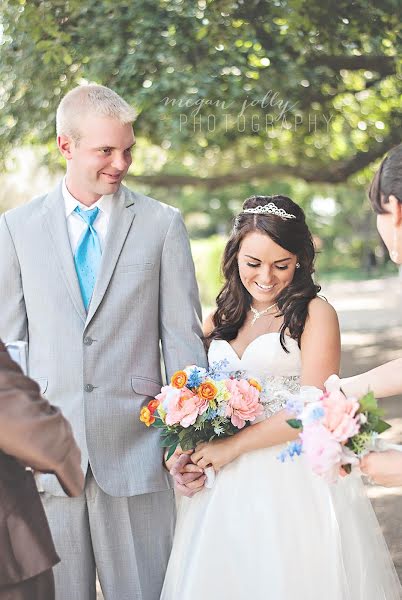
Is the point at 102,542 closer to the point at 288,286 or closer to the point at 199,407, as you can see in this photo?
the point at 199,407

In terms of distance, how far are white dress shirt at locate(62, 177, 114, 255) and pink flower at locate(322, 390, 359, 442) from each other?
55.0 inches

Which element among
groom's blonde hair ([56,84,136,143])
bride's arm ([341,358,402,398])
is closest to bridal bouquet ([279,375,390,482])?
bride's arm ([341,358,402,398])

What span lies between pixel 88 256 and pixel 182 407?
2.41 feet

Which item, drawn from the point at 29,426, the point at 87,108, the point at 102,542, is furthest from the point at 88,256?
the point at 29,426

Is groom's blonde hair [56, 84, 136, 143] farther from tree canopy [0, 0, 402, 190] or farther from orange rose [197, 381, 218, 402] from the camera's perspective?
tree canopy [0, 0, 402, 190]

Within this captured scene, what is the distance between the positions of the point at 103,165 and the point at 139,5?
4178mm

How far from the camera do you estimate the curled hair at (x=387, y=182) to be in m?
2.77

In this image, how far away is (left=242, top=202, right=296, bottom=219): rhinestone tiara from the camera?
13.0ft

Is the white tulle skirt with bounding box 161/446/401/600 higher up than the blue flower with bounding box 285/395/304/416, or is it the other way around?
the blue flower with bounding box 285/395/304/416

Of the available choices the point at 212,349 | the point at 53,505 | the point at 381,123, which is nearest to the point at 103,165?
the point at 212,349

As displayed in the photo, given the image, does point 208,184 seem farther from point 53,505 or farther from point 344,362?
point 53,505

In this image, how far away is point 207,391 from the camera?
350cm

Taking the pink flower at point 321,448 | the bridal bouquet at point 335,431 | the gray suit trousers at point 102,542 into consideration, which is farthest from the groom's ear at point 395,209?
the gray suit trousers at point 102,542

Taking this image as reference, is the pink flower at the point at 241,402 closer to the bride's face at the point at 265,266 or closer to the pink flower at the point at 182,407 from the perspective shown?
the pink flower at the point at 182,407
